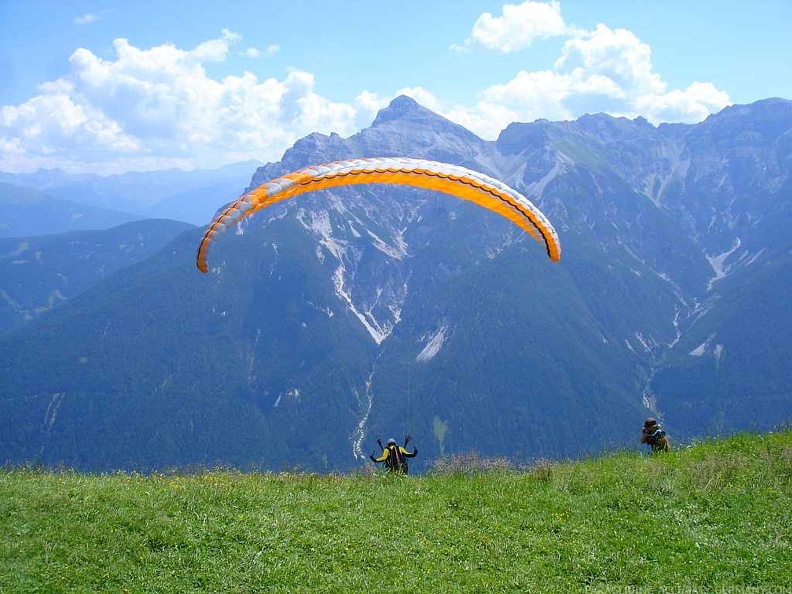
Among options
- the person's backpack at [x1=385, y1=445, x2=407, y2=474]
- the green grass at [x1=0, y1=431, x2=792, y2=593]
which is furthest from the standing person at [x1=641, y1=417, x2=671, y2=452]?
the person's backpack at [x1=385, y1=445, x2=407, y2=474]

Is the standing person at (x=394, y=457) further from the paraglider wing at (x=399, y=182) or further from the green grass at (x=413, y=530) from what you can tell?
the paraglider wing at (x=399, y=182)

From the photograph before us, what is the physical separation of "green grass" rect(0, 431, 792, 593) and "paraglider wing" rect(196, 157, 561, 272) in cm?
698

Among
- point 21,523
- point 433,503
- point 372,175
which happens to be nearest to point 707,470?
point 433,503

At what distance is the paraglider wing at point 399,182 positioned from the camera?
17.1 meters

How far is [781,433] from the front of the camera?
55.8ft

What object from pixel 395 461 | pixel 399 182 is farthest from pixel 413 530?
pixel 399 182

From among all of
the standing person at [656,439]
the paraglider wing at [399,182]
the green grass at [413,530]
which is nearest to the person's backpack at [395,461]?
the green grass at [413,530]

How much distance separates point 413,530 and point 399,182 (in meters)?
10.6

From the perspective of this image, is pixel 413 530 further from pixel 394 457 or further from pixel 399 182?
pixel 399 182

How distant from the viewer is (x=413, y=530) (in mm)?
12828

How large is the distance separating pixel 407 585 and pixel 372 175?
12349mm

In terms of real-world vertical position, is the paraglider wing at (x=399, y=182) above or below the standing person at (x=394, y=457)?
above

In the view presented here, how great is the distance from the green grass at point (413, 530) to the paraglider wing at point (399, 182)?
698 cm

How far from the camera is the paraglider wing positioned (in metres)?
17.1
